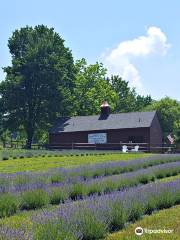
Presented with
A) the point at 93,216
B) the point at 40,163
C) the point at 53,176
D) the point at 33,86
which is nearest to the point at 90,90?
the point at 33,86

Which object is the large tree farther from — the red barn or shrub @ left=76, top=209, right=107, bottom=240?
shrub @ left=76, top=209, right=107, bottom=240

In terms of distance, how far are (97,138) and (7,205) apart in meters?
45.2

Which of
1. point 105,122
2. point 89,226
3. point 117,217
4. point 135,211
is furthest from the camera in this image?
point 105,122

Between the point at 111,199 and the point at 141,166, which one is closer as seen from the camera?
the point at 111,199

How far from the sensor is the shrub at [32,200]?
10.5 metres

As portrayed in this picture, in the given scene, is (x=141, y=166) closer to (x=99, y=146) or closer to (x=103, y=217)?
(x=103, y=217)

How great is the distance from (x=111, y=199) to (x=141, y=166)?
12.7 m

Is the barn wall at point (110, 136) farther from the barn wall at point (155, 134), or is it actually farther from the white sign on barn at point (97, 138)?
the barn wall at point (155, 134)

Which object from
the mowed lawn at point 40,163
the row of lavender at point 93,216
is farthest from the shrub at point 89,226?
the mowed lawn at point 40,163

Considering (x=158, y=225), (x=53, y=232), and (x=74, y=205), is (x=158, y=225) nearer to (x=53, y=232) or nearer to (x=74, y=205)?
(x=74, y=205)

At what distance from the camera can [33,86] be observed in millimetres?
59750

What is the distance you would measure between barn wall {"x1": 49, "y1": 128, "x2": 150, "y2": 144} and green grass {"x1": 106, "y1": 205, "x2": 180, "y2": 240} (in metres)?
43.1

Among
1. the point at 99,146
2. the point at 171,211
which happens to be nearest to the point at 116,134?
the point at 99,146

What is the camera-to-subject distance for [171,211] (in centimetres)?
930
